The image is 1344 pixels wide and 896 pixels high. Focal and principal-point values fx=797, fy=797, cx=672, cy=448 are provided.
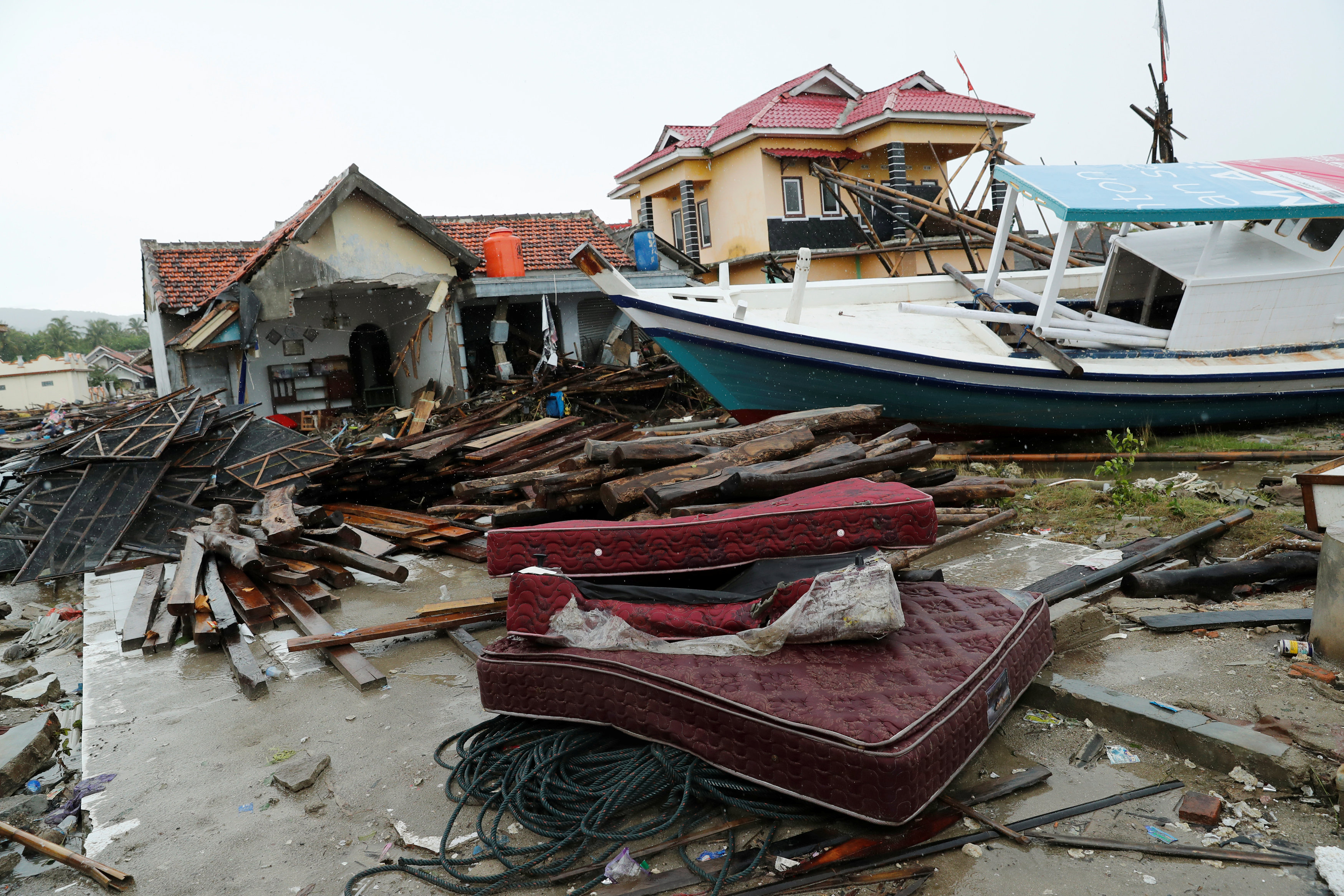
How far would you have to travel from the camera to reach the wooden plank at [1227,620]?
349 centimetres

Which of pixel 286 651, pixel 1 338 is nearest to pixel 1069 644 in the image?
pixel 286 651

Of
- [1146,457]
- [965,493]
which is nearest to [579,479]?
[965,493]

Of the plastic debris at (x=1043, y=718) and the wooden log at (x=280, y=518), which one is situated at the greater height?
the wooden log at (x=280, y=518)

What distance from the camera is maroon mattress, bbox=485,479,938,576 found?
3.39 m

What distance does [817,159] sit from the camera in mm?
20125

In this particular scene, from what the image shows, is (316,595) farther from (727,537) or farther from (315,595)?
(727,537)

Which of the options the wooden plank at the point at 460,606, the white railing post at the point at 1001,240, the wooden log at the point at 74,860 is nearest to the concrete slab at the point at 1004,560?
the wooden plank at the point at 460,606

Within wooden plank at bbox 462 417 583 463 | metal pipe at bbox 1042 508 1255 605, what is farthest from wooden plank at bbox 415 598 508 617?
wooden plank at bbox 462 417 583 463

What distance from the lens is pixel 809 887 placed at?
2.28 m

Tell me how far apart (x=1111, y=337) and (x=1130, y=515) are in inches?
167

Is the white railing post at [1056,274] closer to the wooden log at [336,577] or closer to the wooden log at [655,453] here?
the wooden log at [655,453]

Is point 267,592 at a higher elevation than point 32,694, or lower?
higher

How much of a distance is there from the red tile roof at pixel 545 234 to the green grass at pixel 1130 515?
1204 cm

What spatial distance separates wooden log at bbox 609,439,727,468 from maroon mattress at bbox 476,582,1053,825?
1.82m
